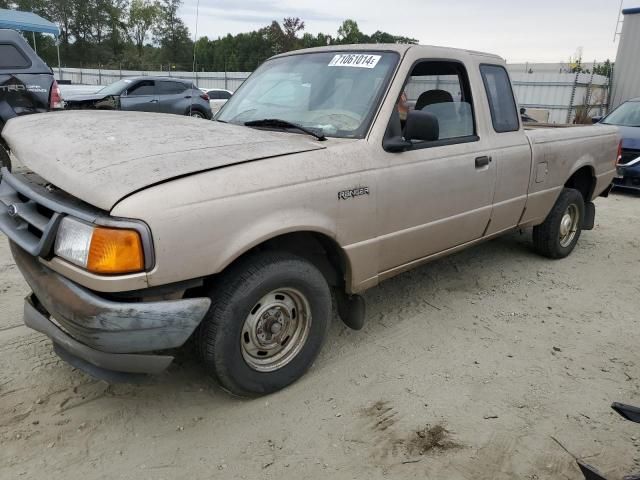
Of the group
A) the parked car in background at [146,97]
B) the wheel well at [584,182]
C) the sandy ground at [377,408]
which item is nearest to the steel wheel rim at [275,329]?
the sandy ground at [377,408]

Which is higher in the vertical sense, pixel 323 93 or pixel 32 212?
pixel 323 93

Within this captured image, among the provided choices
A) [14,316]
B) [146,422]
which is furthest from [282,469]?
[14,316]

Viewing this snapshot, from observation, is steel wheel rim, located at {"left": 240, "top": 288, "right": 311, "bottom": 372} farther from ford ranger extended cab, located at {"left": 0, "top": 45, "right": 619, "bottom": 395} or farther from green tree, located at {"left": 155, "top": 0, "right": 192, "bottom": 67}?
green tree, located at {"left": 155, "top": 0, "right": 192, "bottom": 67}

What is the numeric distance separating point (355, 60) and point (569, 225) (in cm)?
328

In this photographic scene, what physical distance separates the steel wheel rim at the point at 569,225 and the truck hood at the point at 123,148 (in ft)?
11.3

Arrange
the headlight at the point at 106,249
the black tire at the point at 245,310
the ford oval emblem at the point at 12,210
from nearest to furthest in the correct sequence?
the headlight at the point at 106,249, the black tire at the point at 245,310, the ford oval emblem at the point at 12,210

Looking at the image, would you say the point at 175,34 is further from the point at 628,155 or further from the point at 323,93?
the point at 628,155

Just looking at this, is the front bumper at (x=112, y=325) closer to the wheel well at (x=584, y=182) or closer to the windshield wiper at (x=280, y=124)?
the windshield wiper at (x=280, y=124)

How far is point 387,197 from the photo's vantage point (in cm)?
315

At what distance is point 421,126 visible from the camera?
3.15m

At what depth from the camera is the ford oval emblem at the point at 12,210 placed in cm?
266

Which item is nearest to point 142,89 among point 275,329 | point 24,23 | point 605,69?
point 24,23

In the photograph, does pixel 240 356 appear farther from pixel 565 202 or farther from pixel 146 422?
pixel 565 202

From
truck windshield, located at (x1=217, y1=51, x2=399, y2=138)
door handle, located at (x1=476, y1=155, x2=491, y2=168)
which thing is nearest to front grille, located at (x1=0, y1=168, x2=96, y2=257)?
truck windshield, located at (x1=217, y1=51, x2=399, y2=138)
